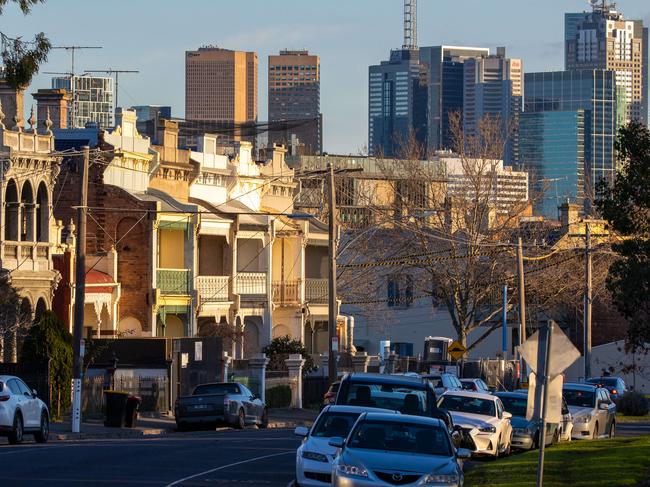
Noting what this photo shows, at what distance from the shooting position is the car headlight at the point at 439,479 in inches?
832

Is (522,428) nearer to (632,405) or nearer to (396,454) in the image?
(396,454)

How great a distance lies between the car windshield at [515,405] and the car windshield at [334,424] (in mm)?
13331

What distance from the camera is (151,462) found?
1142 inches

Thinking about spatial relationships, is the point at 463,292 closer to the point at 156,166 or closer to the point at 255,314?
the point at 255,314

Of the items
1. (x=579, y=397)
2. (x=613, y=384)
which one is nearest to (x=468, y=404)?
(x=579, y=397)

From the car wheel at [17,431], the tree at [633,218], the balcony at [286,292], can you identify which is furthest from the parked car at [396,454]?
the balcony at [286,292]

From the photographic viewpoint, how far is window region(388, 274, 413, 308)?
72062 mm

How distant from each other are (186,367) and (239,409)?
6592 mm

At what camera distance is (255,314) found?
6309 cm

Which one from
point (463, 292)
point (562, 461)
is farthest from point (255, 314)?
point (562, 461)

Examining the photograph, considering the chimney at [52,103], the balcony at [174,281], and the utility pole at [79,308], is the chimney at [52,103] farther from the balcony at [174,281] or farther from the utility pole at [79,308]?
the utility pole at [79,308]

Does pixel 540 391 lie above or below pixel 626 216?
below

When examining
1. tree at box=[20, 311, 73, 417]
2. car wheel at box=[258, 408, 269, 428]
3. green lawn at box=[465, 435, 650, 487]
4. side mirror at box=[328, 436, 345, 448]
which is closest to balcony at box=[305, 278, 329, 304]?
car wheel at box=[258, 408, 269, 428]

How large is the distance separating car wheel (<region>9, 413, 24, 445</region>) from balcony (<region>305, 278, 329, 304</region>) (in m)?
34.4
